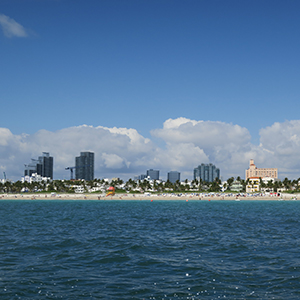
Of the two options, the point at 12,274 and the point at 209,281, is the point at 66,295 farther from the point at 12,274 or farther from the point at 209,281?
the point at 209,281

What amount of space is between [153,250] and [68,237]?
506 inches

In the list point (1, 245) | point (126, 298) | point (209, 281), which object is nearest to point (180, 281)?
point (209, 281)

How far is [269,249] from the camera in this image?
3100cm

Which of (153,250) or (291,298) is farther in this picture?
(153,250)

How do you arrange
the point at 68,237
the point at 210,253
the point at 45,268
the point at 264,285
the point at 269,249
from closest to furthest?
the point at 264,285
the point at 45,268
the point at 210,253
the point at 269,249
the point at 68,237

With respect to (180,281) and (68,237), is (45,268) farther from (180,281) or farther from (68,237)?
(68,237)

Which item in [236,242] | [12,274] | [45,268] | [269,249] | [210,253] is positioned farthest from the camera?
[236,242]

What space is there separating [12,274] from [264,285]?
16.5 metres

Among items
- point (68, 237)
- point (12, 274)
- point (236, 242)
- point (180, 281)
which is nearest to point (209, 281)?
point (180, 281)

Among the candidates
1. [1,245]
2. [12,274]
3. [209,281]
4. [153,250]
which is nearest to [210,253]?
[153,250]

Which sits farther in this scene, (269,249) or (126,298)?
(269,249)

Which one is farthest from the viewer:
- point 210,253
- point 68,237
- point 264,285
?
point 68,237

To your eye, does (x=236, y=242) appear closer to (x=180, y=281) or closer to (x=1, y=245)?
(x=180, y=281)

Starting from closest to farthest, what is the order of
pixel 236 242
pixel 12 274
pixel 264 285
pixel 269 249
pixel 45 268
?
pixel 264 285, pixel 12 274, pixel 45 268, pixel 269 249, pixel 236 242
